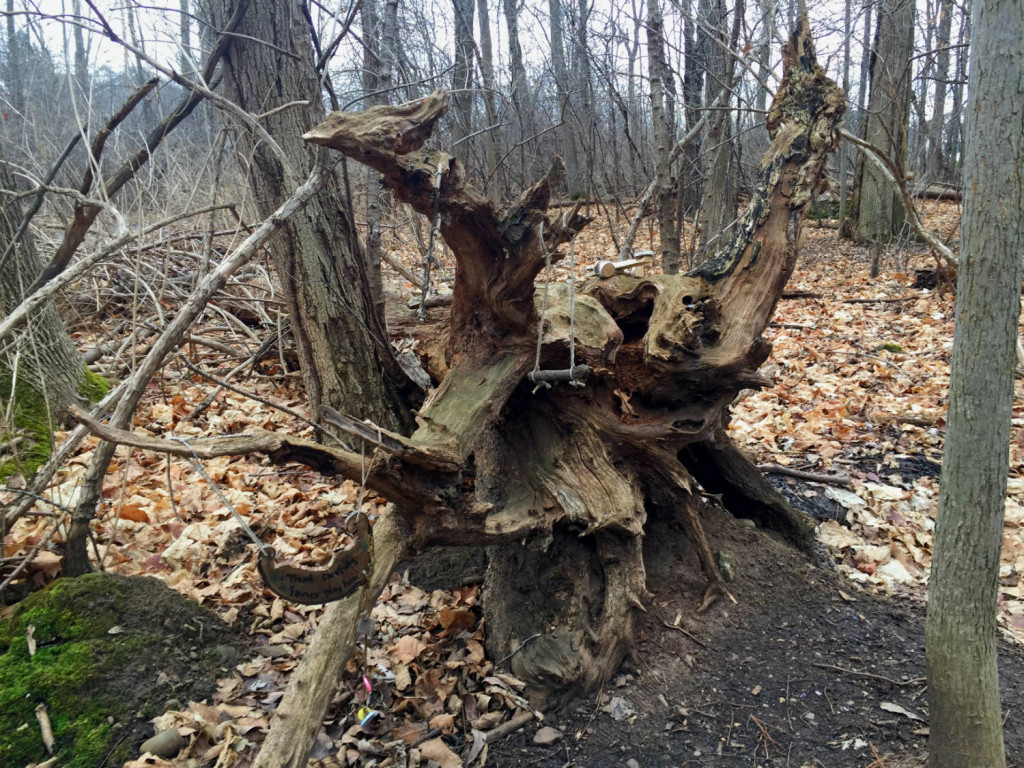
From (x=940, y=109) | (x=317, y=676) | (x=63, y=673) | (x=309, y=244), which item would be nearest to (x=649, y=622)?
(x=317, y=676)

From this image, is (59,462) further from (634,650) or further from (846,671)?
(846,671)

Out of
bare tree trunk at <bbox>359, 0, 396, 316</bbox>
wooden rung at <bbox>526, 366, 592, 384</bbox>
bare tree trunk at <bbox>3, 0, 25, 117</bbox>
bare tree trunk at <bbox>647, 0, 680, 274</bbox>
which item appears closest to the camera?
wooden rung at <bbox>526, 366, 592, 384</bbox>

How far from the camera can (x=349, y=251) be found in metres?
3.96

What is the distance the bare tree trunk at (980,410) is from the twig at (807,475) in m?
2.43

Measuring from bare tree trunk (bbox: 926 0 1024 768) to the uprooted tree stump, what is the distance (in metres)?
1.16

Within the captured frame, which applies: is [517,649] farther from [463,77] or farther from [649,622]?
[463,77]

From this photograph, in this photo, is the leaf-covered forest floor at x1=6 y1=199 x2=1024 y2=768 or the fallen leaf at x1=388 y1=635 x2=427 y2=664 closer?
the leaf-covered forest floor at x1=6 y1=199 x2=1024 y2=768

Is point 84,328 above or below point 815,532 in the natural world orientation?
above

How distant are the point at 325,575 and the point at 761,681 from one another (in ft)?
6.46

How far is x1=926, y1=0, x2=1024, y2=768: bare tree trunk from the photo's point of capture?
176 centimetres

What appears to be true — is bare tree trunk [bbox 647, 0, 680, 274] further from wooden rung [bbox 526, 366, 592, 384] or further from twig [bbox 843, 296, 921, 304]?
twig [bbox 843, 296, 921, 304]

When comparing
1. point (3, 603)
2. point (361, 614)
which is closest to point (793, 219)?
point (361, 614)

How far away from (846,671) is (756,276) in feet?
6.02

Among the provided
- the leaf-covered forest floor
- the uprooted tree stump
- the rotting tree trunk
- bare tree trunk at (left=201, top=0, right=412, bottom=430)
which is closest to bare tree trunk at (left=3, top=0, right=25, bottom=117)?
bare tree trunk at (left=201, top=0, right=412, bottom=430)
